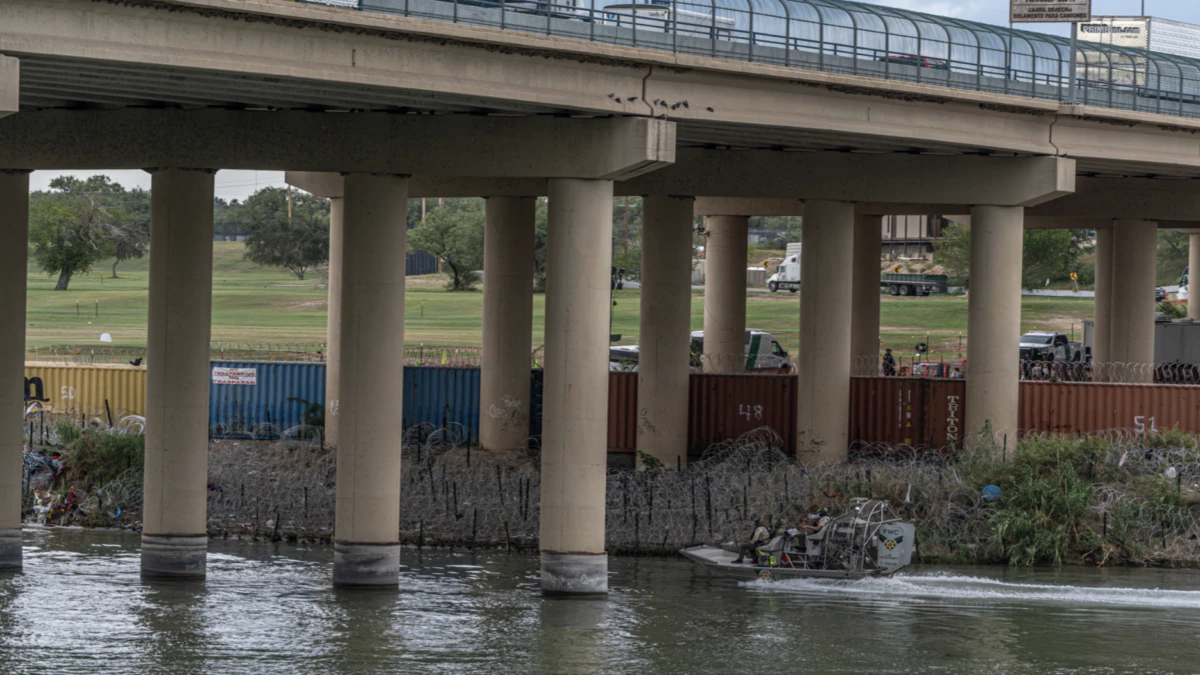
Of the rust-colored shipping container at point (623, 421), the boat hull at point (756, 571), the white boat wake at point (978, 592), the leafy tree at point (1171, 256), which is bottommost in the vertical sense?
the white boat wake at point (978, 592)

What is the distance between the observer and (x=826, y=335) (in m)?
42.6

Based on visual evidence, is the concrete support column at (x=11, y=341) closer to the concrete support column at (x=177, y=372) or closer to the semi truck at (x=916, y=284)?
the concrete support column at (x=177, y=372)

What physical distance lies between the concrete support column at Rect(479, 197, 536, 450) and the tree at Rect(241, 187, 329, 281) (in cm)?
7748

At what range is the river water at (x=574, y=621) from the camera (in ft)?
83.4

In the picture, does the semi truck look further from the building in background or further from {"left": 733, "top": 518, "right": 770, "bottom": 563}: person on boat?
{"left": 733, "top": 518, "right": 770, "bottom": 563}: person on boat

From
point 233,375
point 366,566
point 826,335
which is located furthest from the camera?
point 233,375

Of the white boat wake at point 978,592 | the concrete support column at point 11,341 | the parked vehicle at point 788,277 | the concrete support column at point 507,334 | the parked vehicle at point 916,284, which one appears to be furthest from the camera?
the parked vehicle at point 788,277

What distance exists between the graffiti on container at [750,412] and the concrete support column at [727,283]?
11.6 meters

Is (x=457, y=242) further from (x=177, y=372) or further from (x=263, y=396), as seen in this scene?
(x=177, y=372)

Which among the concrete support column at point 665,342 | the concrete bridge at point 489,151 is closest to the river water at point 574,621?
the concrete bridge at point 489,151

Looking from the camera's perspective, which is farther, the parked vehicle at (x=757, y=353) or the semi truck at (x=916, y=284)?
the semi truck at (x=916, y=284)

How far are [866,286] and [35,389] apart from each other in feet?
91.4

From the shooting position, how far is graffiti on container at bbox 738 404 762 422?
4576cm

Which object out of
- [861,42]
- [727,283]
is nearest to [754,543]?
[861,42]
